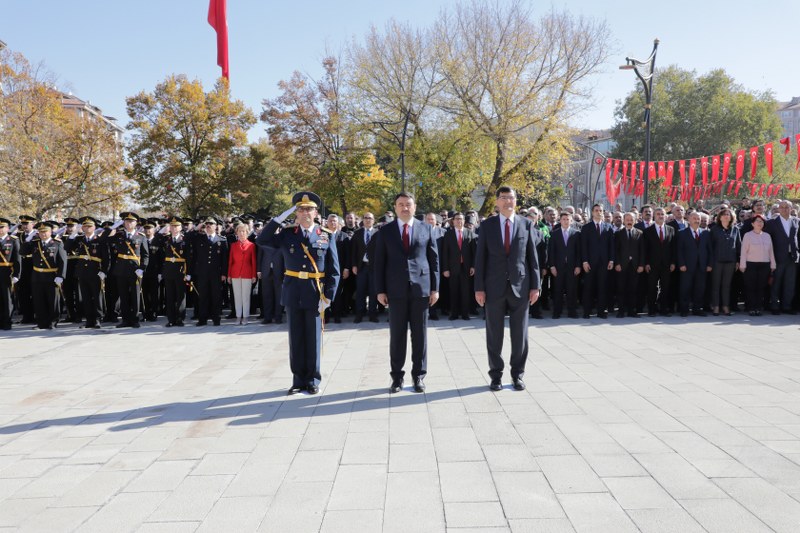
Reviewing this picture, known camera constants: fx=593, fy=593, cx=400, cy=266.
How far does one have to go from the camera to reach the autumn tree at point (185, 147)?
1299 inches

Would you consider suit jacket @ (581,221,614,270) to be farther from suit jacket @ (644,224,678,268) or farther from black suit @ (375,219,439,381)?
black suit @ (375,219,439,381)

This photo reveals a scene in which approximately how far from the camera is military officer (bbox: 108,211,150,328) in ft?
37.4

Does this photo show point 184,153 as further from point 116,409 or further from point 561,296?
point 116,409

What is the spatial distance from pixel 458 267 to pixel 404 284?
546 centimetres

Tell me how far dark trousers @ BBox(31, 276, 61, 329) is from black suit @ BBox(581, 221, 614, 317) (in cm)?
1038

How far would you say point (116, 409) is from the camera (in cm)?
591

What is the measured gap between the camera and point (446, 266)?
39.1 ft

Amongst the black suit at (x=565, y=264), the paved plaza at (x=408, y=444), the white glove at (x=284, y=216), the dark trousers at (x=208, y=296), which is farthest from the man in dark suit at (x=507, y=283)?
the dark trousers at (x=208, y=296)

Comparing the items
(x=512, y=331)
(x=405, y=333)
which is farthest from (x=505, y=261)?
(x=405, y=333)

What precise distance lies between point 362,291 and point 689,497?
8714 mm

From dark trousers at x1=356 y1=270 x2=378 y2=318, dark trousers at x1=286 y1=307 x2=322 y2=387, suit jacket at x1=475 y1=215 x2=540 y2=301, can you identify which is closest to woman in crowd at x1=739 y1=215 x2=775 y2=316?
dark trousers at x1=356 y1=270 x2=378 y2=318

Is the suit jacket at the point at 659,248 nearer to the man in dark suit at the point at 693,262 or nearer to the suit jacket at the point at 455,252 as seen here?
the man in dark suit at the point at 693,262

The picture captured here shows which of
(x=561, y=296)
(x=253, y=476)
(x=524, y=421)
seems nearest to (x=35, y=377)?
(x=253, y=476)

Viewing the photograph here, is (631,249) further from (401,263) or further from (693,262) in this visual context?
(401,263)
